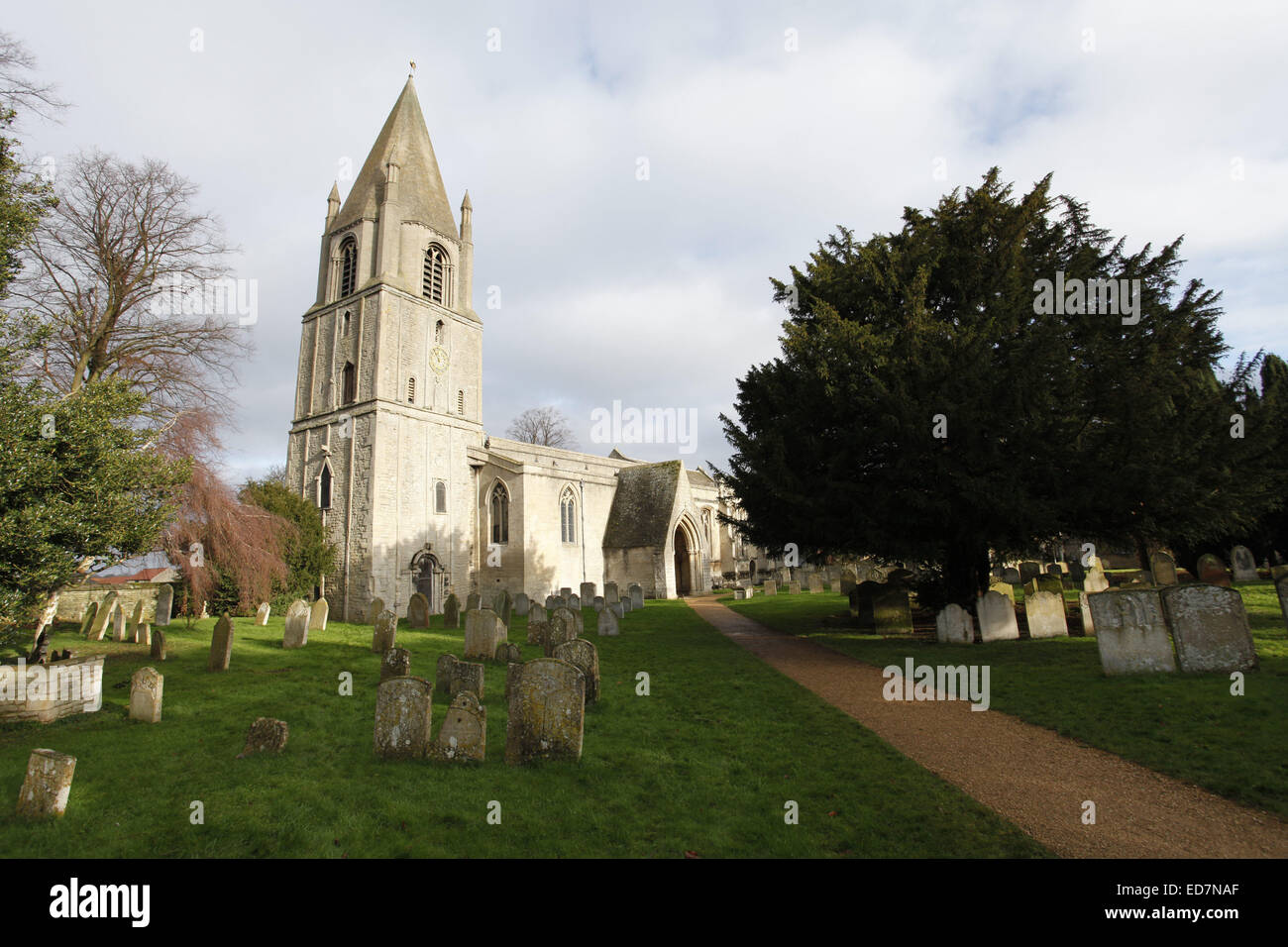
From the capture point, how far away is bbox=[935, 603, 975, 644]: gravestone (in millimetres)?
11781

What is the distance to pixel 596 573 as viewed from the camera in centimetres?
3184

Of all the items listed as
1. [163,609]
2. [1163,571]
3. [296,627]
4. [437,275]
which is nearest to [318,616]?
[296,627]

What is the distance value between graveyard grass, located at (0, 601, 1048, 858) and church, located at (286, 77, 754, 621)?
16394 millimetres

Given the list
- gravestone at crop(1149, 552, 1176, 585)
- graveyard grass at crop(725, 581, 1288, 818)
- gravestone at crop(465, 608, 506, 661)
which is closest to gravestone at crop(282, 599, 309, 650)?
gravestone at crop(465, 608, 506, 661)

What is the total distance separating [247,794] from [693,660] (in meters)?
8.11

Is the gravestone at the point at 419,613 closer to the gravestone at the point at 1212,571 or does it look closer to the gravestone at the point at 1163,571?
the gravestone at the point at 1163,571

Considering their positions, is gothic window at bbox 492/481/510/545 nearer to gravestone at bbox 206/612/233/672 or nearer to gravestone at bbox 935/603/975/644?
gravestone at bbox 206/612/233/672

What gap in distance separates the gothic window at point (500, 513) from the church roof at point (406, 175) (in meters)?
12.6

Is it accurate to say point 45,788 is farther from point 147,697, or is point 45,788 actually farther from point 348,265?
point 348,265

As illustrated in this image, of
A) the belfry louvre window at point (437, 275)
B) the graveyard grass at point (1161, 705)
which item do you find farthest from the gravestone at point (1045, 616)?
the belfry louvre window at point (437, 275)

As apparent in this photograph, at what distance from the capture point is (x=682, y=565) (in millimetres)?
34562

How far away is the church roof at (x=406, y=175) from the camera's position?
2797 centimetres

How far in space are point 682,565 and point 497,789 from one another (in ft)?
97.7

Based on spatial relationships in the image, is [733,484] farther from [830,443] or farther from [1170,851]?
[1170,851]
